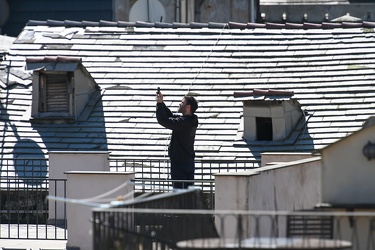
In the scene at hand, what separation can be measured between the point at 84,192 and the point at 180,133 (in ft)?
4.99

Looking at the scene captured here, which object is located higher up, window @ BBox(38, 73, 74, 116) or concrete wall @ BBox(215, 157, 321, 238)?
window @ BBox(38, 73, 74, 116)

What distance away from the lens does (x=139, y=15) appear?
40.5 metres

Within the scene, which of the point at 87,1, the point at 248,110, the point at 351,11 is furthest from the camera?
the point at 351,11

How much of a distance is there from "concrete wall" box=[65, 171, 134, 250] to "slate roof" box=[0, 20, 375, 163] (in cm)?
529

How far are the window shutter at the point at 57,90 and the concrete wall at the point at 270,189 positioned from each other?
9.20m

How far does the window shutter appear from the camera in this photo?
31.8 meters

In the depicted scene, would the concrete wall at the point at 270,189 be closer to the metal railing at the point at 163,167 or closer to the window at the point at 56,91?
the metal railing at the point at 163,167

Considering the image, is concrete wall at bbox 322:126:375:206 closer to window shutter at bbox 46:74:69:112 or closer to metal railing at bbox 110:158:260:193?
metal railing at bbox 110:158:260:193

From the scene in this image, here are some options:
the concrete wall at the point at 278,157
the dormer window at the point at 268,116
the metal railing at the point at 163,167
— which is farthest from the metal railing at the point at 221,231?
the dormer window at the point at 268,116

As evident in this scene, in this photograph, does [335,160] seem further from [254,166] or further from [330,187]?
[254,166]

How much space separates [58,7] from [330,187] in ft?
103

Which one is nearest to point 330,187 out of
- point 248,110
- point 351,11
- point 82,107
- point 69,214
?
point 69,214

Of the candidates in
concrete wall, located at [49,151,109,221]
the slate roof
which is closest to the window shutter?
the slate roof

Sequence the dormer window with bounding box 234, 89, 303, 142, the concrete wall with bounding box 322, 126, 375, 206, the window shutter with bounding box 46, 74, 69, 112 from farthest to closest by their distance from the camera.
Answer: the window shutter with bounding box 46, 74, 69, 112
the dormer window with bounding box 234, 89, 303, 142
the concrete wall with bounding box 322, 126, 375, 206
